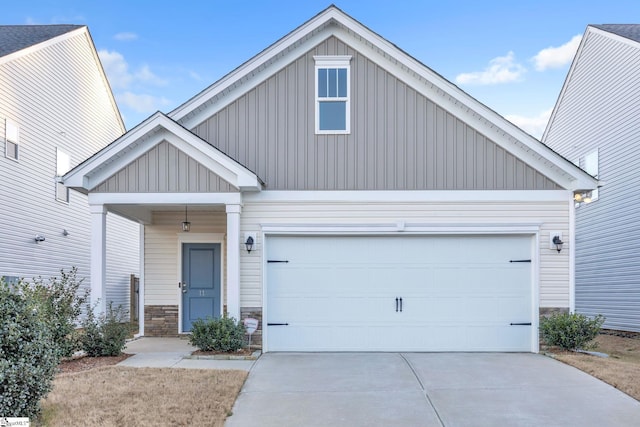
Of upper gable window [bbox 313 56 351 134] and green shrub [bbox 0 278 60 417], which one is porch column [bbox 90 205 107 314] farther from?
upper gable window [bbox 313 56 351 134]

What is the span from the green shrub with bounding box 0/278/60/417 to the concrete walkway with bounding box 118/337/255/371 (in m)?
2.75

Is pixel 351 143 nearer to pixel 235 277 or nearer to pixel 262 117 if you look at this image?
pixel 262 117

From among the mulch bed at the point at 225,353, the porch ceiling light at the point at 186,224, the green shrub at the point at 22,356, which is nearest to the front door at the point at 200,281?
the porch ceiling light at the point at 186,224

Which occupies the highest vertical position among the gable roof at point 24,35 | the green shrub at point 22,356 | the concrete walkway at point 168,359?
the gable roof at point 24,35

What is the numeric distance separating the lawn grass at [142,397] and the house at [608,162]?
11.0 m

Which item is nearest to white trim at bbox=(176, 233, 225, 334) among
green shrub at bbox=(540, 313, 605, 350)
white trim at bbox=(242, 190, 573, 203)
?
white trim at bbox=(242, 190, 573, 203)

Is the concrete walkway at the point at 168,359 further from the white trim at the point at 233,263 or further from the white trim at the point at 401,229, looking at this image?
the white trim at the point at 401,229

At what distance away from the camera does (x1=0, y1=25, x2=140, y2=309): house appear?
12789mm

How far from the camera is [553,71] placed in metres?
29.2

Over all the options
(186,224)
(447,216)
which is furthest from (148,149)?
(447,216)

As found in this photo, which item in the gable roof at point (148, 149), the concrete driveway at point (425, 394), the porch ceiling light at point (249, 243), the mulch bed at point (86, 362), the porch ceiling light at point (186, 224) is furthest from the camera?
the porch ceiling light at point (186, 224)

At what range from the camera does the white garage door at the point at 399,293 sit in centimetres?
1007

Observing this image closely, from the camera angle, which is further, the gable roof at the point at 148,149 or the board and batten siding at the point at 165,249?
the board and batten siding at the point at 165,249

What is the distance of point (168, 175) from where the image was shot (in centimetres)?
949
